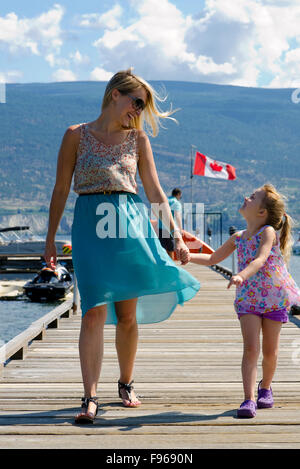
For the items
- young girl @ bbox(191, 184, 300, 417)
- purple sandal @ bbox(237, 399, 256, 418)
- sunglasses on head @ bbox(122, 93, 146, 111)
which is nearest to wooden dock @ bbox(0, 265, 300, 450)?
purple sandal @ bbox(237, 399, 256, 418)

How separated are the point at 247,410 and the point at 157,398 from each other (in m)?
0.70

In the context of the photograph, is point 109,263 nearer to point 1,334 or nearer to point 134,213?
point 134,213

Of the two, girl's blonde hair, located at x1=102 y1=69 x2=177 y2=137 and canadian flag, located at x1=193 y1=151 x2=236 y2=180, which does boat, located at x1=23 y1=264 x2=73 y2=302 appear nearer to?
canadian flag, located at x1=193 y1=151 x2=236 y2=180

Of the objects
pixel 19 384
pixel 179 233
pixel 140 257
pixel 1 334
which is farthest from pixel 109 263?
pixel 1 334

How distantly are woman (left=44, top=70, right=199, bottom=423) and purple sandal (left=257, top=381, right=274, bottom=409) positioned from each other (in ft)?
2.24

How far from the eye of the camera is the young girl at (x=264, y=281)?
4.00 meters

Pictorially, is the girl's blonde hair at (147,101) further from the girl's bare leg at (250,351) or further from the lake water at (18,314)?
the lake water at (18,314)

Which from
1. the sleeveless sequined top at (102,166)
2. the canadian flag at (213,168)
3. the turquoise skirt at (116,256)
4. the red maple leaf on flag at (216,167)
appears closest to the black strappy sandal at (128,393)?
the turquoise skirt at (116,256)

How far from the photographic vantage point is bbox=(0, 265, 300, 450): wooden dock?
335cm

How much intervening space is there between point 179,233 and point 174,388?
113 cm

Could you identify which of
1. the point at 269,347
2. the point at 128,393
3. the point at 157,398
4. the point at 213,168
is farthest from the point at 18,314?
the point at 269,347

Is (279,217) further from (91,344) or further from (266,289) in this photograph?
(91,344)

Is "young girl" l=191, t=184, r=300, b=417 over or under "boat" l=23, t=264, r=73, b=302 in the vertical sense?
over

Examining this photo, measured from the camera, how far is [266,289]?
405cm
